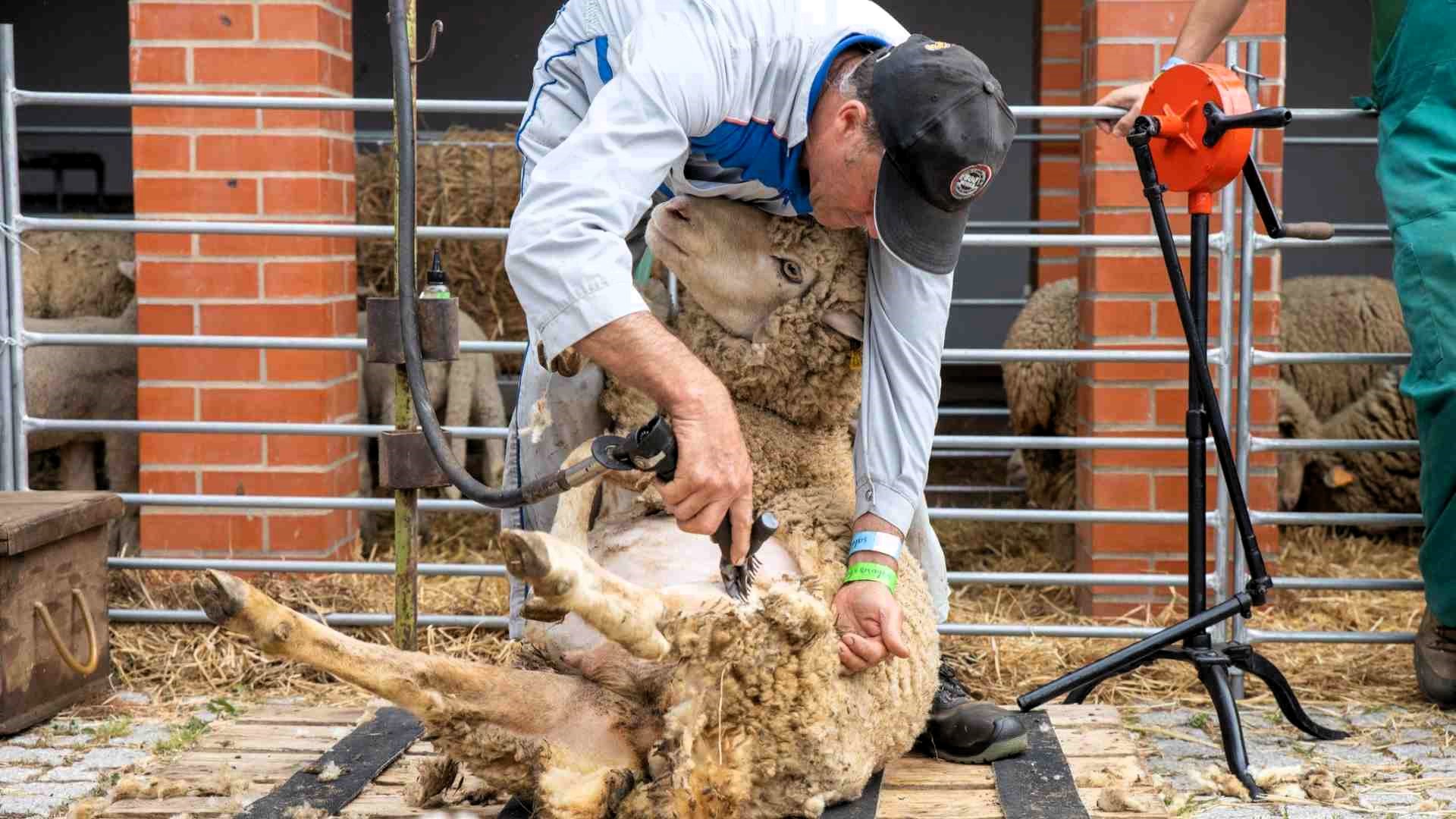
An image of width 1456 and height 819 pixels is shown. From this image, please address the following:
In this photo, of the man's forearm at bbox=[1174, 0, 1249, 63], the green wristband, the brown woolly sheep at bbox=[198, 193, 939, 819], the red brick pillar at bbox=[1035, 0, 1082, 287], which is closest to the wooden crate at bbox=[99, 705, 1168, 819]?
the brown woolly sheep at bbox=[198, 193, 939, 819]

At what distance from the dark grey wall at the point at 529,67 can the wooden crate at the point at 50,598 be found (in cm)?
555

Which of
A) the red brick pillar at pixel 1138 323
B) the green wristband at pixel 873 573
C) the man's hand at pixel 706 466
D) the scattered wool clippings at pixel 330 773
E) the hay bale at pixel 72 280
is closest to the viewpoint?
the man's hand at pixel 706 466

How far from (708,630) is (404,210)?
0.94 metres

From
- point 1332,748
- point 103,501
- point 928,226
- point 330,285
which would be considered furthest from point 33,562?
point 1332,748

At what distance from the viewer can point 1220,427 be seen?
125 inches

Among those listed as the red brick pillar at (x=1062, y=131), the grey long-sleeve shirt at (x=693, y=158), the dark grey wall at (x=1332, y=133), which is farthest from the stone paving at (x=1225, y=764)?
the dark grey wall at (x=1332, y=133)

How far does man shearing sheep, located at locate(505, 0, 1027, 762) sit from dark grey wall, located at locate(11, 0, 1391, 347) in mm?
6464

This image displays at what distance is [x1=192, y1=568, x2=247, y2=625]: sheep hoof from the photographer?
2008 millimetres

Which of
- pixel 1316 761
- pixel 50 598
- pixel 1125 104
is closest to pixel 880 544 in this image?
pixel 1316 761

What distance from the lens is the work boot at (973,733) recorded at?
288cm

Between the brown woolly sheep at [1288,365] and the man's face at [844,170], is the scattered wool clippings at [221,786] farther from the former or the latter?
the brown woolly sheep at [1288,365]

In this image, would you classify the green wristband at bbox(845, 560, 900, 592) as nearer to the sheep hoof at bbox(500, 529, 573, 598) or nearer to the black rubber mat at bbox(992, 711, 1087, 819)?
the black rubber mat at bbox(992, 711, 1087, 819)

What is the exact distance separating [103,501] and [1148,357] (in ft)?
8.88

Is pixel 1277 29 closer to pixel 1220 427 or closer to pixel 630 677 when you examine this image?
pixel 1220 427
